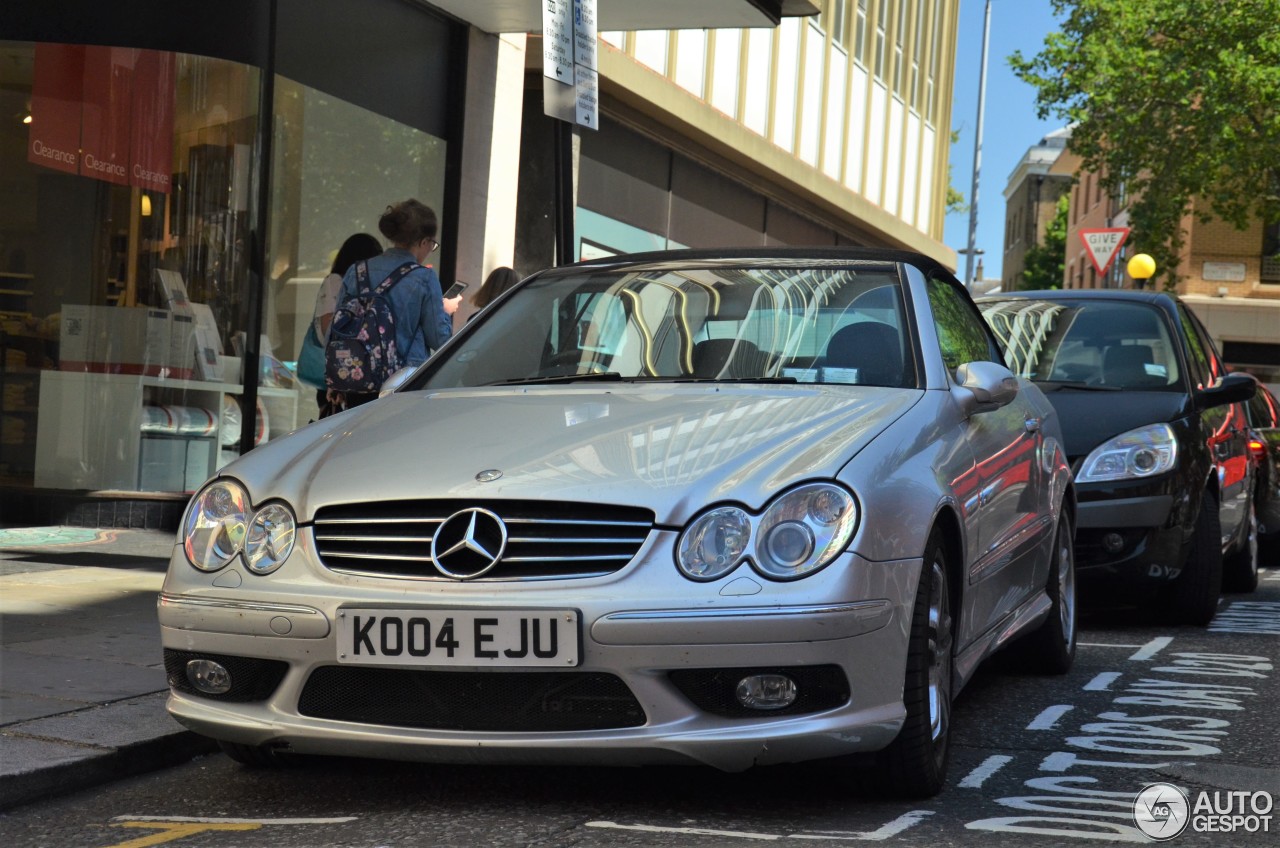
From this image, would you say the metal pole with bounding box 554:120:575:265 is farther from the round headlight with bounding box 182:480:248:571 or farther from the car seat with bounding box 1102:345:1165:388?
the round headlight with bounding box 182:480:248:571

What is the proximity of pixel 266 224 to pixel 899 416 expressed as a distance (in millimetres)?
7199

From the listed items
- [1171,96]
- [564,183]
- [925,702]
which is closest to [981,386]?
[925,702]

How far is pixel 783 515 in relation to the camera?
3.84m

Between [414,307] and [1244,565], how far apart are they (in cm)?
526

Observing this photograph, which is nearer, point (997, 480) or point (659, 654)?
point (659, 654)

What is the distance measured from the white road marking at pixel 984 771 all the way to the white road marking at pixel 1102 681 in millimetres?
1418

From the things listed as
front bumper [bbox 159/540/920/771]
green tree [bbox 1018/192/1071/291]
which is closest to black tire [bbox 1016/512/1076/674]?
front bumper [bbox 159/540/920/771]

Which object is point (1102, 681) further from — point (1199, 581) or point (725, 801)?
point (725, 801)

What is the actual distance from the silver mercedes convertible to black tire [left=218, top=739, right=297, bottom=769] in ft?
0.03

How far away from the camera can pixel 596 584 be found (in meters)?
3.75

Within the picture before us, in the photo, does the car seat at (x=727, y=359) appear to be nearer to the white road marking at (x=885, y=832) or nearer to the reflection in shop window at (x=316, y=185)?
the white road marking at (x=885, y=832)

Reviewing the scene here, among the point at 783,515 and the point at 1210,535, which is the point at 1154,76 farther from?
the point at 783,515

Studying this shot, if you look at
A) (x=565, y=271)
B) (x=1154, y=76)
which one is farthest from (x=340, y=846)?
(x=1154, y=76)

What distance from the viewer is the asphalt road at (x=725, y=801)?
3816 millimetres
